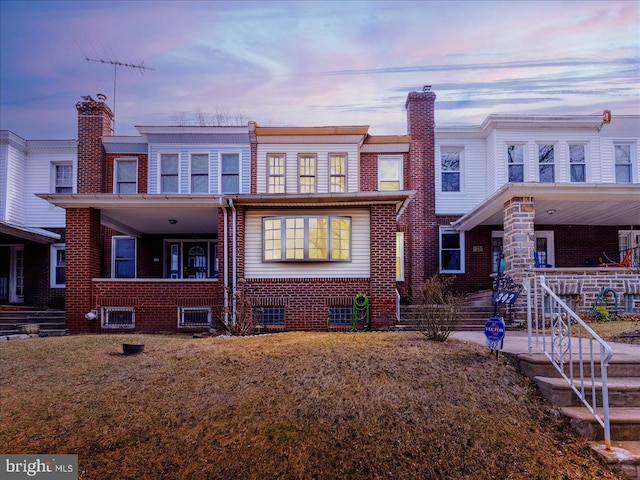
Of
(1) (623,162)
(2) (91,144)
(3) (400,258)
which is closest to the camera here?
(3) (400,258)

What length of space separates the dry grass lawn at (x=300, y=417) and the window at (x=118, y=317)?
169 inches

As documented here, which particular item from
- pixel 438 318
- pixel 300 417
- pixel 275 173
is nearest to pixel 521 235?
pixel 438 318

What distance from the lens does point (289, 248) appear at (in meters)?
11.2

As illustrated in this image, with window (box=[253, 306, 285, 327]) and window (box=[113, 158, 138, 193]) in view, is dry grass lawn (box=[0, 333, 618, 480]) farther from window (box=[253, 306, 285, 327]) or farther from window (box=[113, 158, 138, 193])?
window (box=[113, 158, 138, 193])

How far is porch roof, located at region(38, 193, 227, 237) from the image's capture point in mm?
11094

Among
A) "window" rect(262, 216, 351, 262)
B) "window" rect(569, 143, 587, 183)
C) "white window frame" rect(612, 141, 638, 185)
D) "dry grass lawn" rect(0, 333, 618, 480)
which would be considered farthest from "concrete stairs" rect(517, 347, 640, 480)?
"white window frame" rect(612, 141, 638, 185)

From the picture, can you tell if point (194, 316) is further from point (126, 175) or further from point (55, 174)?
point (55, 174)

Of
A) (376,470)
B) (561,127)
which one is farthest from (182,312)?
(561,127)

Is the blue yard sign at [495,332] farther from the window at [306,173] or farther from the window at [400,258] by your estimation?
the window at [306,173]

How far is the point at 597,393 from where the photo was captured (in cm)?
504

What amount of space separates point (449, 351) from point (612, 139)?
44.6 feet

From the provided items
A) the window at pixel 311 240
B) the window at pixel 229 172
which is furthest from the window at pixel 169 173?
the window at pixel 311 240

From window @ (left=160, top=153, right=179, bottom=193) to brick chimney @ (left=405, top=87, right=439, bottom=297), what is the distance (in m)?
8.08

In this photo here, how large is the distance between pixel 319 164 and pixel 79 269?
7979mm
